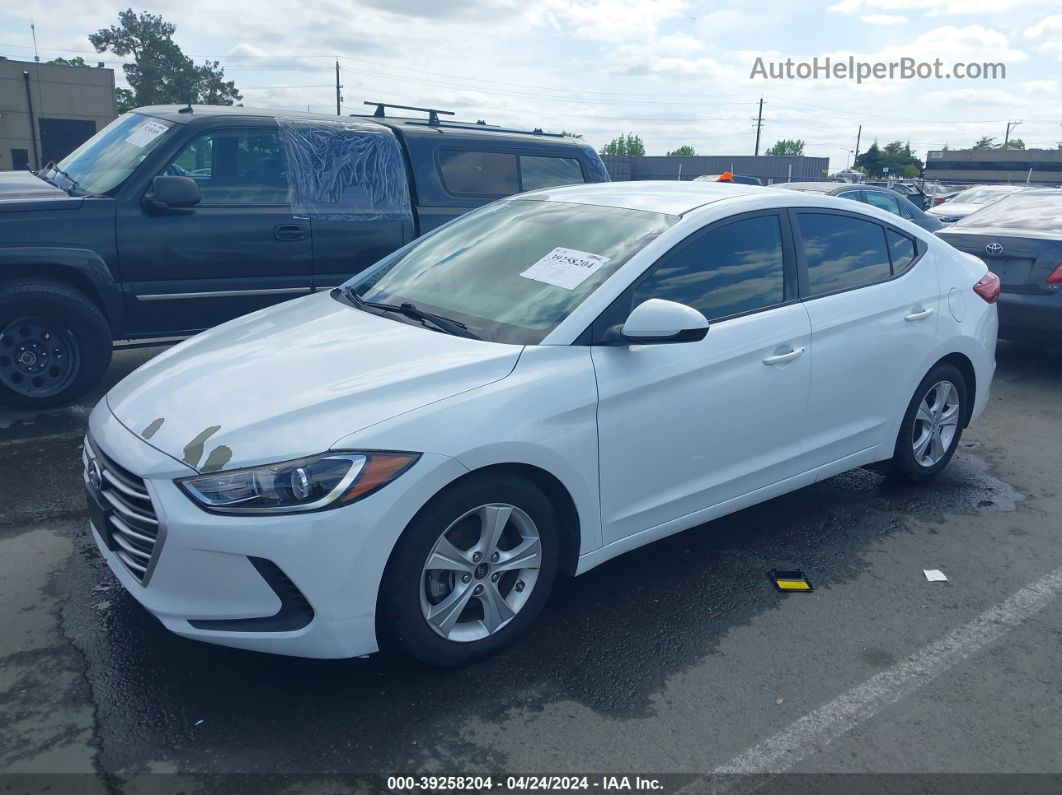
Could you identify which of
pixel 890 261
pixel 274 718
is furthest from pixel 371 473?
pixel 890 261

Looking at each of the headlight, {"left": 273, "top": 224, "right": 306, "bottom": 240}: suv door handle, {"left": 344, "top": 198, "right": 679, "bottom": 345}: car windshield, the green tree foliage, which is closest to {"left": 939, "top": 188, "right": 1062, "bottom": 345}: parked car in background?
{"left": 344, "top": 198, "right": 679, "bottom": 345}: car windshield

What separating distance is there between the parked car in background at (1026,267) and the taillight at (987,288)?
2.69 metres

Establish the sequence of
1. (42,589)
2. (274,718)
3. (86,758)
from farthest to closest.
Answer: (42,589) → (274,718) → (86,758)

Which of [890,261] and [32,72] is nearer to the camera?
[890,261]

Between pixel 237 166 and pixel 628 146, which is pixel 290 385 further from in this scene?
pixel 628 146

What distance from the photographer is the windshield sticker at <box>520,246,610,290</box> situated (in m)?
3.57

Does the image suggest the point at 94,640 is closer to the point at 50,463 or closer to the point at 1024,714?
the point at 50,463

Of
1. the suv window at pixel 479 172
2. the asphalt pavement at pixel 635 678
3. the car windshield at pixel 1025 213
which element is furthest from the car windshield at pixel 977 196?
the asphalt pavement at pixel 635 678

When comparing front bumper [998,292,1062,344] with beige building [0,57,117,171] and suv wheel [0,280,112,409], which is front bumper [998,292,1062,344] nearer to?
suv wheel [0,280,112,409]

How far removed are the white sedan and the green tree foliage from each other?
92.1 metres

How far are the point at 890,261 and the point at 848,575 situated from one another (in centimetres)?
170

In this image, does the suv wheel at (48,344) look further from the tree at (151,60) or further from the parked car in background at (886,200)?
the tree at (151,60)

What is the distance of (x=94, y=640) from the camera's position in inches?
128

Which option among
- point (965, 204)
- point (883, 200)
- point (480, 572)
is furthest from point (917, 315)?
point (965, 204)
